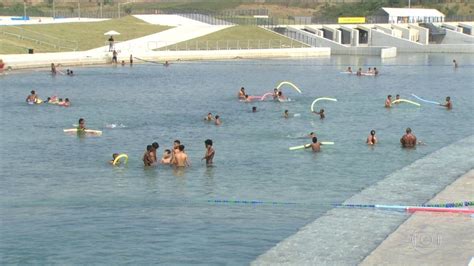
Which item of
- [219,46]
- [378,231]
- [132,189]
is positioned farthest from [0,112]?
[219,46]

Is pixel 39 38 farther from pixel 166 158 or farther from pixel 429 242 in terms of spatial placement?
pixel 429 242

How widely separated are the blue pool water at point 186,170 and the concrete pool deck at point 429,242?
3.04 m

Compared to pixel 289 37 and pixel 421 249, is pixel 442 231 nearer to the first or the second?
pixel 421 249

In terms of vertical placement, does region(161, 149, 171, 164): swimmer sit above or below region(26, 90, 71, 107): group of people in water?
below

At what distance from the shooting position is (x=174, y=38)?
329 feet

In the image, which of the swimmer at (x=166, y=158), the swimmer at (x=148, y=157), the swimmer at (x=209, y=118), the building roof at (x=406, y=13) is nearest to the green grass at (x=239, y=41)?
the building roof at (x=406, y=13)

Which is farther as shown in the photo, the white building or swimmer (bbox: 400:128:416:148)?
the white building

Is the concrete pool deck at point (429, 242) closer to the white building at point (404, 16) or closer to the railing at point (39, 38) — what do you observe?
the railing at point (39, 38)

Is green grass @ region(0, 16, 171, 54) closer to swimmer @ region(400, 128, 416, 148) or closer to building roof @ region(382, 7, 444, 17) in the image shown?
building roof @ region(382, 7, 444, 17)

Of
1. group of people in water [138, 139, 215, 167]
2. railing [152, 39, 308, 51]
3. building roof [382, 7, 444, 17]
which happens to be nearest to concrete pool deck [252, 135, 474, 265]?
group of people in water [138, 139, 215, 167]

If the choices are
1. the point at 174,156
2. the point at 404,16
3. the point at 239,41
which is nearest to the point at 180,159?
the point at 174,156

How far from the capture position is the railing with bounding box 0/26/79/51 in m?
87.1

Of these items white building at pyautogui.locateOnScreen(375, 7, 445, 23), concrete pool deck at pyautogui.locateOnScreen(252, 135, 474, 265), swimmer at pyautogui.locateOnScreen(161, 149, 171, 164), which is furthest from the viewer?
white building at pyautogui.locateOnScreen(375, 7, 445, 23)

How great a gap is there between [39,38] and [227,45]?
21.9 meters
